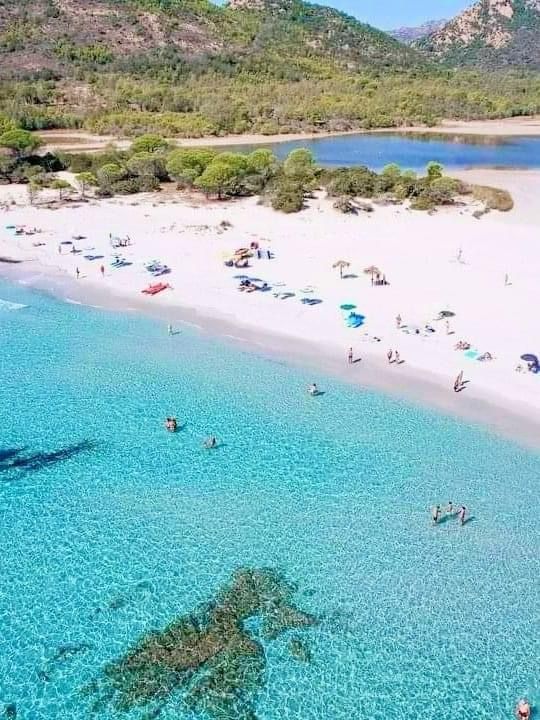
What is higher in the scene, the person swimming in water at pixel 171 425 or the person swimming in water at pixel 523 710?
the person swimming in water at pixel 171 425

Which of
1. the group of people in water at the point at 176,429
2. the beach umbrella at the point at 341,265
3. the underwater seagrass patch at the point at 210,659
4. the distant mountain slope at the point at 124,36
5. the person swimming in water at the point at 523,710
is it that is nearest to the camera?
the person swimming in water at the point at 523,710

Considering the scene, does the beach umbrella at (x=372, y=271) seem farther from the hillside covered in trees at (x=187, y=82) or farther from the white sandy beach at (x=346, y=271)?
the hillside covered in trees at (x=187, y=82)

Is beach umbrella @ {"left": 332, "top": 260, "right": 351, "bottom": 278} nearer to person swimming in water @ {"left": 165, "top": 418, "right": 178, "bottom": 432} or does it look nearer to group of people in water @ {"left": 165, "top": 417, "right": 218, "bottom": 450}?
group of people in water @ {"left": 165, "top": 417, "right": 218, "bottom": 450}

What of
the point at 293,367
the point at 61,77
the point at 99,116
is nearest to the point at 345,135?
the point at 99,116

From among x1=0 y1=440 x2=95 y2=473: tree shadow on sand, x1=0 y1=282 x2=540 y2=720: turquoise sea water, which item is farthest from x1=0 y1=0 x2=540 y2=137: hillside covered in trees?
x1=0 y1=440 x2=95 y2=473: tree shadow on sand

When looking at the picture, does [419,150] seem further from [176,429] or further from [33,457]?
[33,457]

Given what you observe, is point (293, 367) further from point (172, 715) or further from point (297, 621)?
point (172, 715)

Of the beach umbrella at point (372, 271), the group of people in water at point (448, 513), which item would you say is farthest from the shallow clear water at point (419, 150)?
the group of people in water at point (448, 513)
